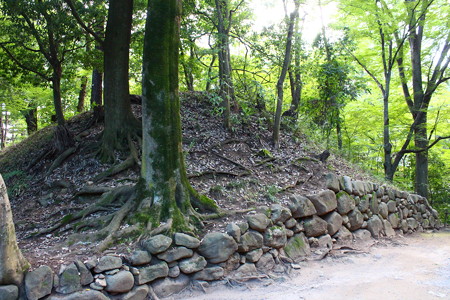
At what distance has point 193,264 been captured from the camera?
4.46 metres

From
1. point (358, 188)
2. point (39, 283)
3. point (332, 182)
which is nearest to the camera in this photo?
point (39, 283)

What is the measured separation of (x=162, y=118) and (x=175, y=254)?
6.44 ft

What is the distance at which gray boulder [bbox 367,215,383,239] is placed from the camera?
7830mm

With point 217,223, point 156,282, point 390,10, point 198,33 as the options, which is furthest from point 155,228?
point 390,10

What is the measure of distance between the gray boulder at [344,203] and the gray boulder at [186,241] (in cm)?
369

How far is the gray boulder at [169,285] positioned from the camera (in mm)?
4148

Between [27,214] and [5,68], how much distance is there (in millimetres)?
5225

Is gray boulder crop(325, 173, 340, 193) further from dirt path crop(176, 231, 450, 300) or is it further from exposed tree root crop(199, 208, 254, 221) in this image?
exposed tree root crop(199, 208, 254, 221)

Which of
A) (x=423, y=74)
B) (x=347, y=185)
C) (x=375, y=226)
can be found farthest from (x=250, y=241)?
(x=423, y=74)

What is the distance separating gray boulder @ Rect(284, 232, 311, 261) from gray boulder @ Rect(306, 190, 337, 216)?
73 cm

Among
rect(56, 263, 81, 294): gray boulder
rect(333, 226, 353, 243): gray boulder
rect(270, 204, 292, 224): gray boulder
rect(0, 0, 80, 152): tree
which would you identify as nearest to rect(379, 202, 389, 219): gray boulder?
rect(333, 226, 353, 243): gray boulder

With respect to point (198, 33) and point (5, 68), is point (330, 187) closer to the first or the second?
point (198, 33)

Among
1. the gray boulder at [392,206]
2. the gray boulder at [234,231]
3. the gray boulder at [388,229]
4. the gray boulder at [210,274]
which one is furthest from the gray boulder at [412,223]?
the gray boulder at [210,274]

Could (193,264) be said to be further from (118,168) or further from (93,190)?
(118,168)
